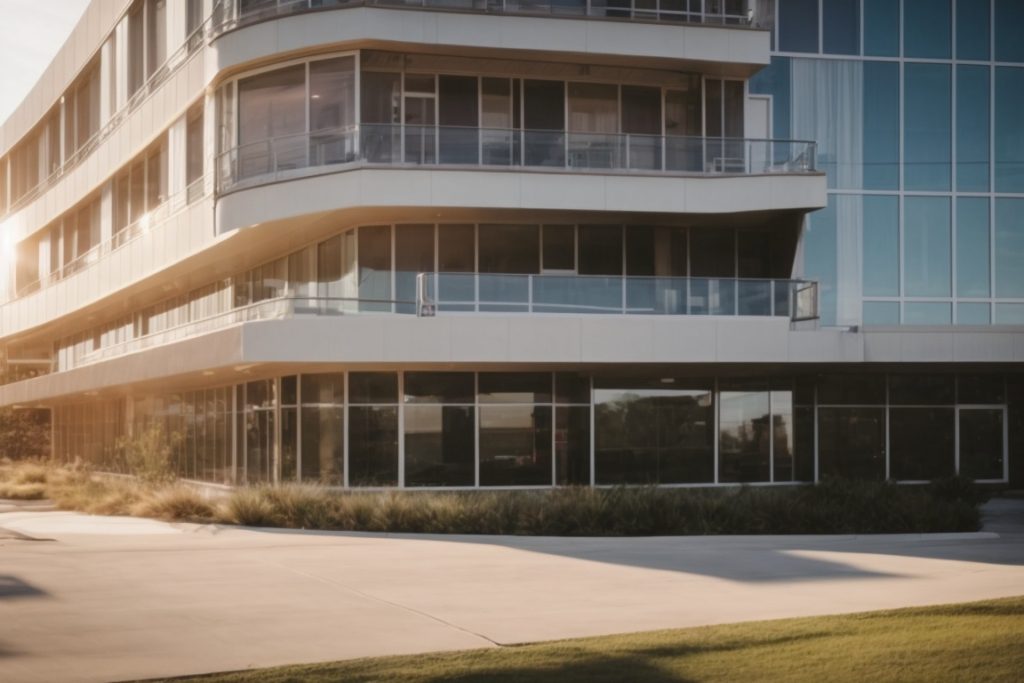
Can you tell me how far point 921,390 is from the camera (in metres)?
32.2

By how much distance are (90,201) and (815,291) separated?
94.4ft

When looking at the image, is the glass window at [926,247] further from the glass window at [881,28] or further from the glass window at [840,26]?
the glass window at [840,26]

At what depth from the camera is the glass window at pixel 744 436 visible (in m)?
30.8

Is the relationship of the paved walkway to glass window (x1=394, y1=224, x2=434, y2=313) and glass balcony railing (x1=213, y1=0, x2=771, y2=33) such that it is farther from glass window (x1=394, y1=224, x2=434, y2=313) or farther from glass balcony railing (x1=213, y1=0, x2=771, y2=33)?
glass balcony railing (x1=213, y1=0, x2=771, y2=33)

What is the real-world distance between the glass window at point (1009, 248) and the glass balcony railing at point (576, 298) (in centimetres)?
679

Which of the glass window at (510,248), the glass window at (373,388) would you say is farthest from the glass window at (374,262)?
the glass window at (510,248)

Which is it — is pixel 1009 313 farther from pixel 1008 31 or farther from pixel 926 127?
pixel 1008 31

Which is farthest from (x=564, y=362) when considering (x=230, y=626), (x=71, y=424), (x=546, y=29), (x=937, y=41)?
(x=71, y=424)

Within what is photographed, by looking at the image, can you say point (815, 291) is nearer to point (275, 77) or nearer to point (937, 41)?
point (937, 41)

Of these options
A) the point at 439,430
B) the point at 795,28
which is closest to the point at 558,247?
the point at 439,430

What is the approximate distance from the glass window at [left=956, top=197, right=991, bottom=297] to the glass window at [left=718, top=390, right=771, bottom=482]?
587cm

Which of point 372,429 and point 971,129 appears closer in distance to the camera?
point 372,429

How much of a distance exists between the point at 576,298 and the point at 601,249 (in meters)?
3.28

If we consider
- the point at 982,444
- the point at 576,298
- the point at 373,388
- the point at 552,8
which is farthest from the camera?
the point at 982,444
